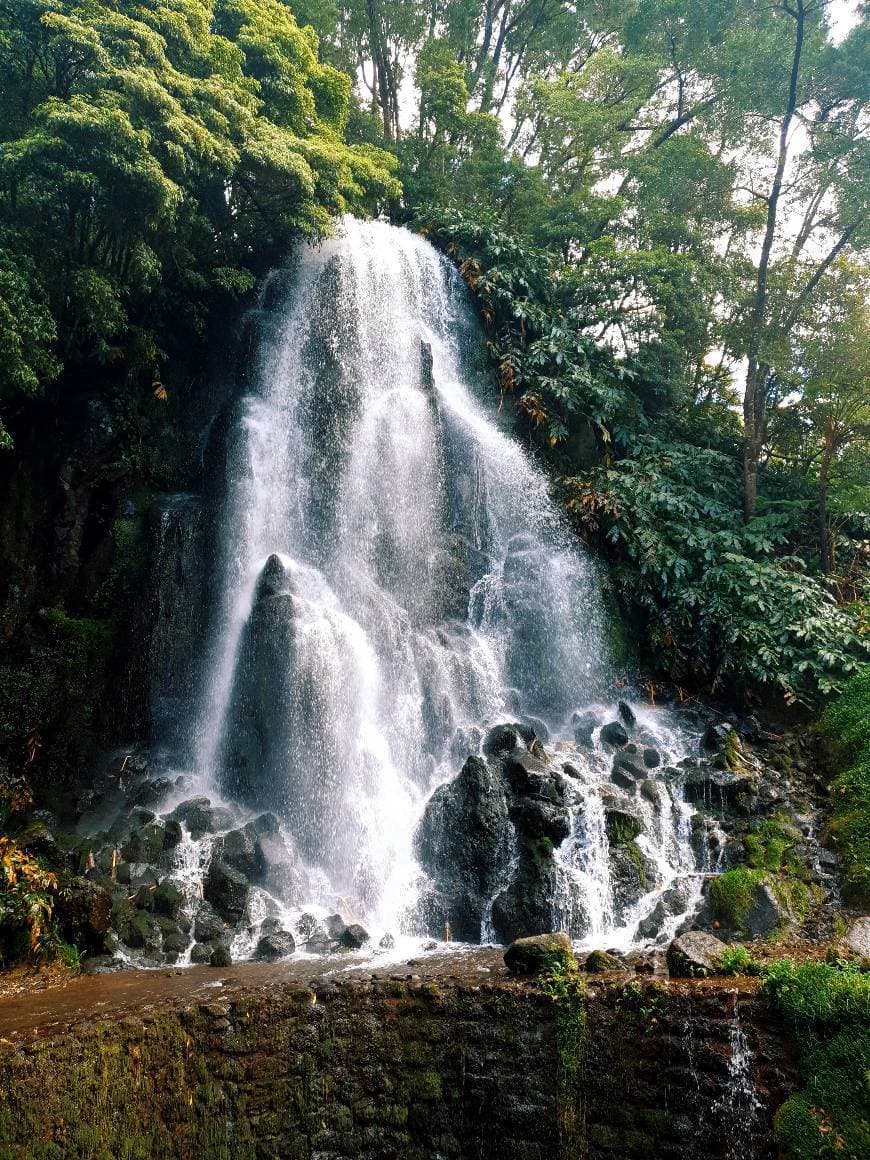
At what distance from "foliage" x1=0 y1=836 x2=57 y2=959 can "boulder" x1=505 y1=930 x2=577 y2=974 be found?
4403mm

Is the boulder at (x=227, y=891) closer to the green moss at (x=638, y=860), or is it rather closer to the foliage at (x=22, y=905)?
the foliage at (x=22, y=905)

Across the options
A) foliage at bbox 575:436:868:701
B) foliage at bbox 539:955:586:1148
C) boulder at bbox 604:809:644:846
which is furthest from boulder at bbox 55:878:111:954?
foliage at bbox 575:436:868:701

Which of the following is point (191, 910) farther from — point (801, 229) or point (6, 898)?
point (801, 229)

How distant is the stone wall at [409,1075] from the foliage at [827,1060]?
13cm

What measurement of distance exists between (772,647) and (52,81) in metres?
12.9

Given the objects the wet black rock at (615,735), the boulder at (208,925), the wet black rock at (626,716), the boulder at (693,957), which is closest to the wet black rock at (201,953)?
the boulder at (208,925)

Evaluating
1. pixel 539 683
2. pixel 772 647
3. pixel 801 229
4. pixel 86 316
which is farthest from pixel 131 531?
pixel 801 229

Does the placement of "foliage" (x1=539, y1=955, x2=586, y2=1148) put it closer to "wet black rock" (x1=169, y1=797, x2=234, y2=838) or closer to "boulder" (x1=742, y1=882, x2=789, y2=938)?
"boulder" (x1=742, y1=882, x2=789, y2=938)

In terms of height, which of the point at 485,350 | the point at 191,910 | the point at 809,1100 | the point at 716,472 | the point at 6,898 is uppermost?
the point at 485,350

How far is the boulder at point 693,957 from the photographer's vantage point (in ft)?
17.4

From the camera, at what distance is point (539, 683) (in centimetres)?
1169

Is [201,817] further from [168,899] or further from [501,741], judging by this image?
[501,741]

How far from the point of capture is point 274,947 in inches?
276

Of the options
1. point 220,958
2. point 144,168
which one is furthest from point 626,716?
point 144,168
